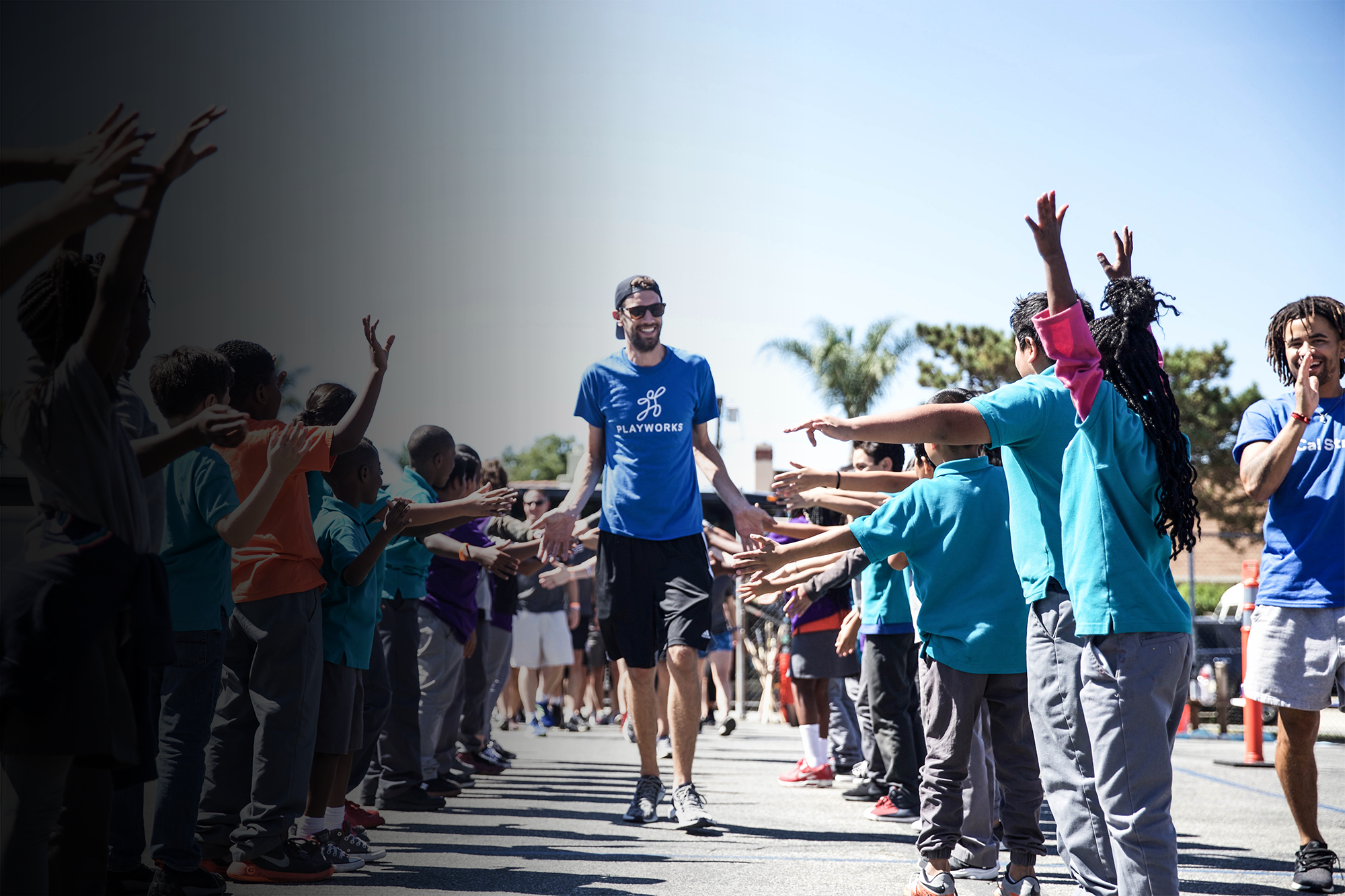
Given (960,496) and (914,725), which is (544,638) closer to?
(914,725)

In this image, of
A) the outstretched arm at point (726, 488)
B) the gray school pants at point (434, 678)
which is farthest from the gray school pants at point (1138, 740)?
the gray school pants at point (434, 678)

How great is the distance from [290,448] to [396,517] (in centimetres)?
100

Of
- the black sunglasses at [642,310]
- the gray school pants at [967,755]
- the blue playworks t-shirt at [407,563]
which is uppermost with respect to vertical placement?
the black sunglasses at [642,310]

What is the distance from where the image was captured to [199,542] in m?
3.66

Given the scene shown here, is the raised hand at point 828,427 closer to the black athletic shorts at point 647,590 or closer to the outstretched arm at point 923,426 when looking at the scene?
the outstretched arm at point 923,426

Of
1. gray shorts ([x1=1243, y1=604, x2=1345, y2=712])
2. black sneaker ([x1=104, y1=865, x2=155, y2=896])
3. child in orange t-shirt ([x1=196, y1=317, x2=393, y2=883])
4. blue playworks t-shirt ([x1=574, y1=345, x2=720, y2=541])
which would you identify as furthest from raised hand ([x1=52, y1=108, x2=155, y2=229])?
gray shorts ([x1=1243, y1=604, x2=1345, y2=712])

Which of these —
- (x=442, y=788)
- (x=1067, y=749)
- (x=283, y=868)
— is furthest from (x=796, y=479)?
(x=442, y=788)

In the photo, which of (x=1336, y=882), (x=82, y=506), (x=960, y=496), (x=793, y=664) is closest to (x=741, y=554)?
(x=960, y=496)

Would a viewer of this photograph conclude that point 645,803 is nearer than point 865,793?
Yes

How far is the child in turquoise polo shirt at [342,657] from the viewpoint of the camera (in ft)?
14.2

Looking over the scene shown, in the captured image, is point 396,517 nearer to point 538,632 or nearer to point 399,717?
point 399,717

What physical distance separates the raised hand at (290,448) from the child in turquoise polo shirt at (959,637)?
154 cm

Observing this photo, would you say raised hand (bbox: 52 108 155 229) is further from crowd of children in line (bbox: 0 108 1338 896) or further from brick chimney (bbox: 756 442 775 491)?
brick chimney (bbox: 756 442 775 491)

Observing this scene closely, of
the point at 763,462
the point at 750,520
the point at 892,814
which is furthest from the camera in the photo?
the point at 763,462
